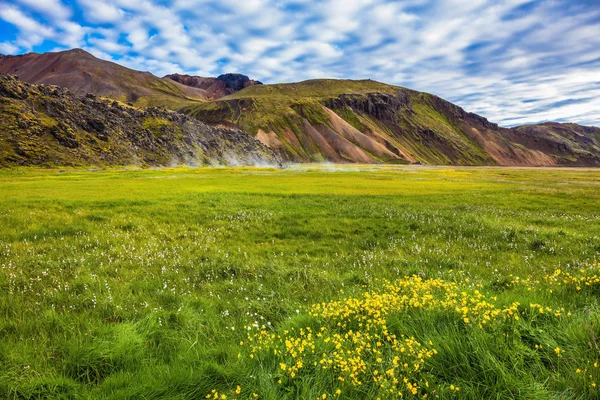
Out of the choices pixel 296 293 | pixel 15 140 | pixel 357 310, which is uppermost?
pixel 15 140

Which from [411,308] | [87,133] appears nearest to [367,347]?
[411,308]

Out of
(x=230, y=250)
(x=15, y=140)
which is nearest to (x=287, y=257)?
(x=230, y=250)

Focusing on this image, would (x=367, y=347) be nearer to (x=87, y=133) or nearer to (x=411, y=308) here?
(x=411, y=308)

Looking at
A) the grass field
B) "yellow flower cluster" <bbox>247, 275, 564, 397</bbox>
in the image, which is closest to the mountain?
the grass field

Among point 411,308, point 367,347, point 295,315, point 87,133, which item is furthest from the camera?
point 87,133

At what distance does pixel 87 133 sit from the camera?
13538 centimetres

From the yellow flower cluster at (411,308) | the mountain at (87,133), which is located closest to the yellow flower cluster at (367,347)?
the yellow flower cluster at (411,308)

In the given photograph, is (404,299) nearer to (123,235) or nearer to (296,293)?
(296,293)

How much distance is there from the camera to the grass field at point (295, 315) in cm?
429

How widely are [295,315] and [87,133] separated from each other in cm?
16428

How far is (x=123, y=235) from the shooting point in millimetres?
14062

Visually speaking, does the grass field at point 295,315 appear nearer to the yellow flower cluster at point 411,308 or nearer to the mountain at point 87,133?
the yellow flower cluster at point 411,308

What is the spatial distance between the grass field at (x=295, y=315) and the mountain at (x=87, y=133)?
12482 centimetres

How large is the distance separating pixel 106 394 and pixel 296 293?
4.84 metres
